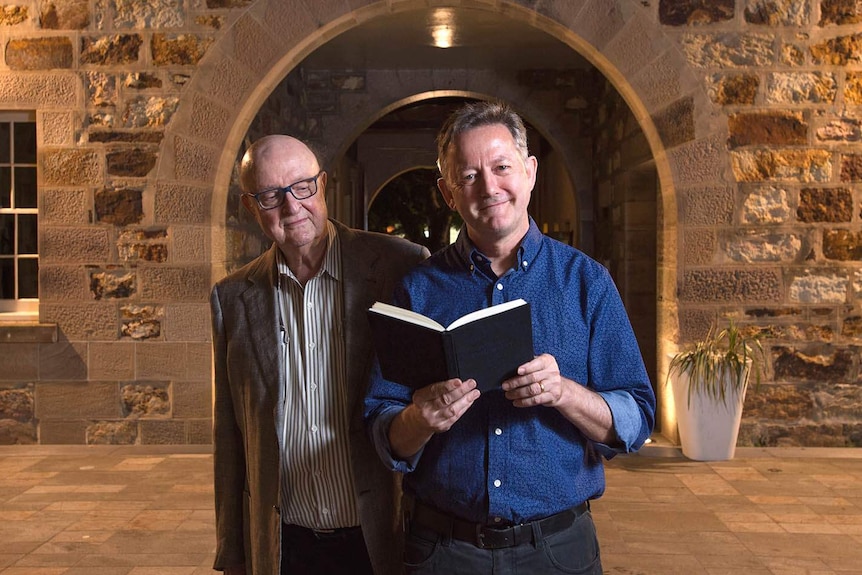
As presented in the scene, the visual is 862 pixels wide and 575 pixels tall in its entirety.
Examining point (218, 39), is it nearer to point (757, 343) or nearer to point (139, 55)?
point (139, 55)

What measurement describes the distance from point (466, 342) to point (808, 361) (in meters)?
4.12

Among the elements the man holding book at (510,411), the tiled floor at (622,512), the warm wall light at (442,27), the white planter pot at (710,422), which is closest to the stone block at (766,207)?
the white planter pot at (710,422)

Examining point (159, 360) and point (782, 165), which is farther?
point (159, 360)

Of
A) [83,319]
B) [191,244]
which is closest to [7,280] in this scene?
[83,319]

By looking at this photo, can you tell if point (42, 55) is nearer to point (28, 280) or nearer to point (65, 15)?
point (65, 15)

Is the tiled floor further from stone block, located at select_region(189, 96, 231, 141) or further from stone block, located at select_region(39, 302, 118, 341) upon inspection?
stone block, located at select_region(189, 96, 231, 141)

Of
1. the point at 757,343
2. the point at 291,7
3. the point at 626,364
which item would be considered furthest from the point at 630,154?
the point at 626,364

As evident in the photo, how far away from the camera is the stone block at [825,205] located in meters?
4.82

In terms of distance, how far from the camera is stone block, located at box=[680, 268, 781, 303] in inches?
191

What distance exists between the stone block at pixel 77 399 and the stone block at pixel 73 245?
699mm

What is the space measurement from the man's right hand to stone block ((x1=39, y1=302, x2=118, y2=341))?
12.7 feet

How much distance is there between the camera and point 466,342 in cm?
131

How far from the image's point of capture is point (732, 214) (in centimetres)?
482

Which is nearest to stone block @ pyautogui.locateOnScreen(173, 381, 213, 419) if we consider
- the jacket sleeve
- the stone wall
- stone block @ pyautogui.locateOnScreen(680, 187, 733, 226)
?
the stone wall
